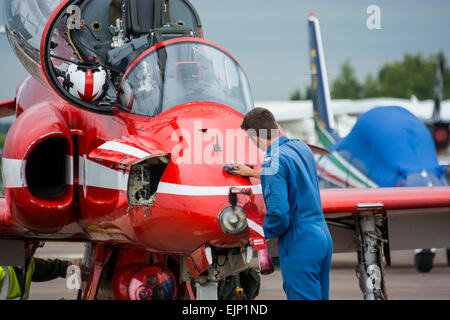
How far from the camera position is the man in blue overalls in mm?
4301

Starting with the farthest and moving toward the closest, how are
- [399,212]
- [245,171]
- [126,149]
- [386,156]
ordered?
1. [386,156]
2. [399,212]
3. [126,149]
4. [245,171]

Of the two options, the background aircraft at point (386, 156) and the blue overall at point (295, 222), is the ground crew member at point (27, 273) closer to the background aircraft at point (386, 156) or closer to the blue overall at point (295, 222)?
the blue overall at point (295, 222)

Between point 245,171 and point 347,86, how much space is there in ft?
266

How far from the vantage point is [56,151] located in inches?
246

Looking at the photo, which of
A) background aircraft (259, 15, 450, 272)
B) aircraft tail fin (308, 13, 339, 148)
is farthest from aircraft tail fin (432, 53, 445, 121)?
background aircraft (259, 15, 450, 272)

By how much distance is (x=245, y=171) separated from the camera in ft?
15.8

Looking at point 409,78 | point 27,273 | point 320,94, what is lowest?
point 27,273

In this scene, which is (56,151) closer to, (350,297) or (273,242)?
(273,242)

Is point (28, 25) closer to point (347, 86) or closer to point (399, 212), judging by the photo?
point (399, 212)

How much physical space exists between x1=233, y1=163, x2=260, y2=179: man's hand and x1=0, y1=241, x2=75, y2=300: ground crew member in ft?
11.7

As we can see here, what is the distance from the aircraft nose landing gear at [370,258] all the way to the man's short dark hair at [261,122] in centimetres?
293

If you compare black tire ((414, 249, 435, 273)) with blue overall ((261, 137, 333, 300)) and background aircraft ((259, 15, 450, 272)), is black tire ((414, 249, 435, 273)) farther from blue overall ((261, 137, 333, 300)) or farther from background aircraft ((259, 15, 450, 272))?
blue overall ((261, 137, 333, 300))

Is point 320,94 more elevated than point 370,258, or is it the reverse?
point 320,94

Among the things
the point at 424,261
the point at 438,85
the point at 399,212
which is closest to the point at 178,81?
the point at 399,212
